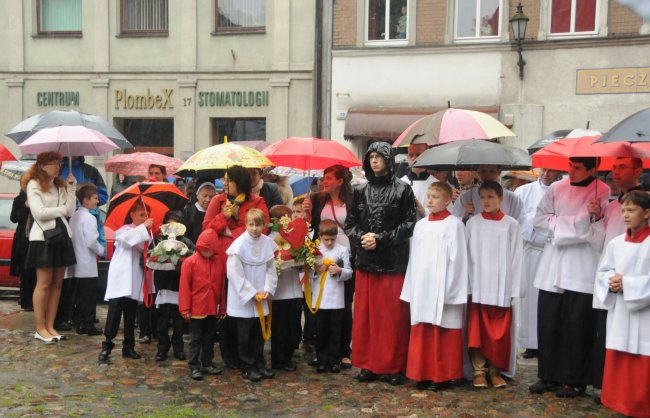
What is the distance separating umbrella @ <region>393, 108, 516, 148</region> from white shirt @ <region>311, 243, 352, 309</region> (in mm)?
1169

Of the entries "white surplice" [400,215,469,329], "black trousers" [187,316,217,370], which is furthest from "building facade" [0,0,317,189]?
"white surplice" [400,215,469,329]

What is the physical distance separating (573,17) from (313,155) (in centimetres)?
1100

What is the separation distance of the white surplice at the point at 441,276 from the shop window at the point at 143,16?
1436 centimetres

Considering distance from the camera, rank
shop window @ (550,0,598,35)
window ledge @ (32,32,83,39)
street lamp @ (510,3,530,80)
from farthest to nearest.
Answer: window ledge @ (32,32,83,39)
shop window @ (550,0,598,35)
street lamp @ (510,3,530,80)

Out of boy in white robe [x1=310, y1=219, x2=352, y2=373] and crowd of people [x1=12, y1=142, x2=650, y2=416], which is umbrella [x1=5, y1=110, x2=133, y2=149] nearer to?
crowd of people [x1=12, y1=142, x2=650, y2=416]

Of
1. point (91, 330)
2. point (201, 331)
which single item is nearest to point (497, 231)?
point (201, 331)

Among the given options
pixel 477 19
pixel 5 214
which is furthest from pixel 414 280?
pixel 477 19

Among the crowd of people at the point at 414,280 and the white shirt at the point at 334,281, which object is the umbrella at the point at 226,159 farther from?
the white shirt at the point at 334,281

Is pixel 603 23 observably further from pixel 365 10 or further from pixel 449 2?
pixel 365 10

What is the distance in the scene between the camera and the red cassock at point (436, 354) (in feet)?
22.3

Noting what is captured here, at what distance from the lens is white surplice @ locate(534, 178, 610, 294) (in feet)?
21.7

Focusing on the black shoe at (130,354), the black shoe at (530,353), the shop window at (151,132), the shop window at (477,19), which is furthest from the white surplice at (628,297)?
the shop window at (151,132)

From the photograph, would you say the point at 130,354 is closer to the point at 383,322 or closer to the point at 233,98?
the point at 383,322

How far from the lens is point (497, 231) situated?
6.87m
